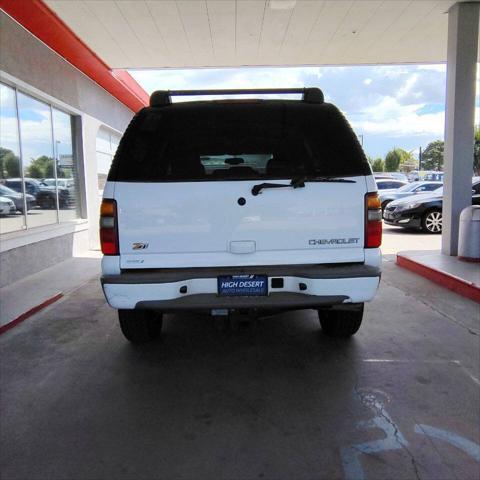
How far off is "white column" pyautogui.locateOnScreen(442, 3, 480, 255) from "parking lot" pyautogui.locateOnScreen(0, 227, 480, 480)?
342cm

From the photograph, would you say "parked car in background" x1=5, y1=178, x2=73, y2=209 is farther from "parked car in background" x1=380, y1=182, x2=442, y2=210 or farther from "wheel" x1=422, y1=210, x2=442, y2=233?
"parked car in background" x1=380, y1=182, x2=442, y2=210

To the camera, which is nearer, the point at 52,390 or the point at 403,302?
the point at 52,390

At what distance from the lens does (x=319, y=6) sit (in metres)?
7.23

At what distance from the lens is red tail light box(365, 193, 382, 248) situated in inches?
131

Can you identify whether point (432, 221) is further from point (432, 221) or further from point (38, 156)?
point (38, 156)

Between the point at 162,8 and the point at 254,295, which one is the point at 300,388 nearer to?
the point at 254,295

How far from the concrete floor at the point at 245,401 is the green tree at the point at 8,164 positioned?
9.94ft

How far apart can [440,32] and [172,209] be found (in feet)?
25.7

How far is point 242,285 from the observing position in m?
3.28

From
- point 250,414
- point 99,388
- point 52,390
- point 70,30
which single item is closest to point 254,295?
point 250,414

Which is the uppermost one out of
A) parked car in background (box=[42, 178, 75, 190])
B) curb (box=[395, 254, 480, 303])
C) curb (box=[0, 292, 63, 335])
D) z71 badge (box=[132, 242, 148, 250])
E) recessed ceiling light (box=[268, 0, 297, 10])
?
recessed ceiling light (box=[268, 0, 297, 10])

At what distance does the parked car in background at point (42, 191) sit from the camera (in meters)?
7.41

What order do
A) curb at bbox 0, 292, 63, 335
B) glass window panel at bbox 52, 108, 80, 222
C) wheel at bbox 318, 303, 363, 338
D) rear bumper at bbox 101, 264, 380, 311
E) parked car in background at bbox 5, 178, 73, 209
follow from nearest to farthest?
rear bumper at bbox 101, 264, 380, 311 < wheel at bbox 318, 303, 363, 338 < curb at bbox 0, 292, 63, 335 < parked car in background at bbox 5, 178, 73, 209 < glass window panel at bbox 52, 108, 80, 222

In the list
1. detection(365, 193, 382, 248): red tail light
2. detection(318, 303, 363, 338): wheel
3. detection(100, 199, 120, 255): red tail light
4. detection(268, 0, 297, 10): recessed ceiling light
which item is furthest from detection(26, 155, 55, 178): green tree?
detection(365, 193, 382, 248): red tail light
